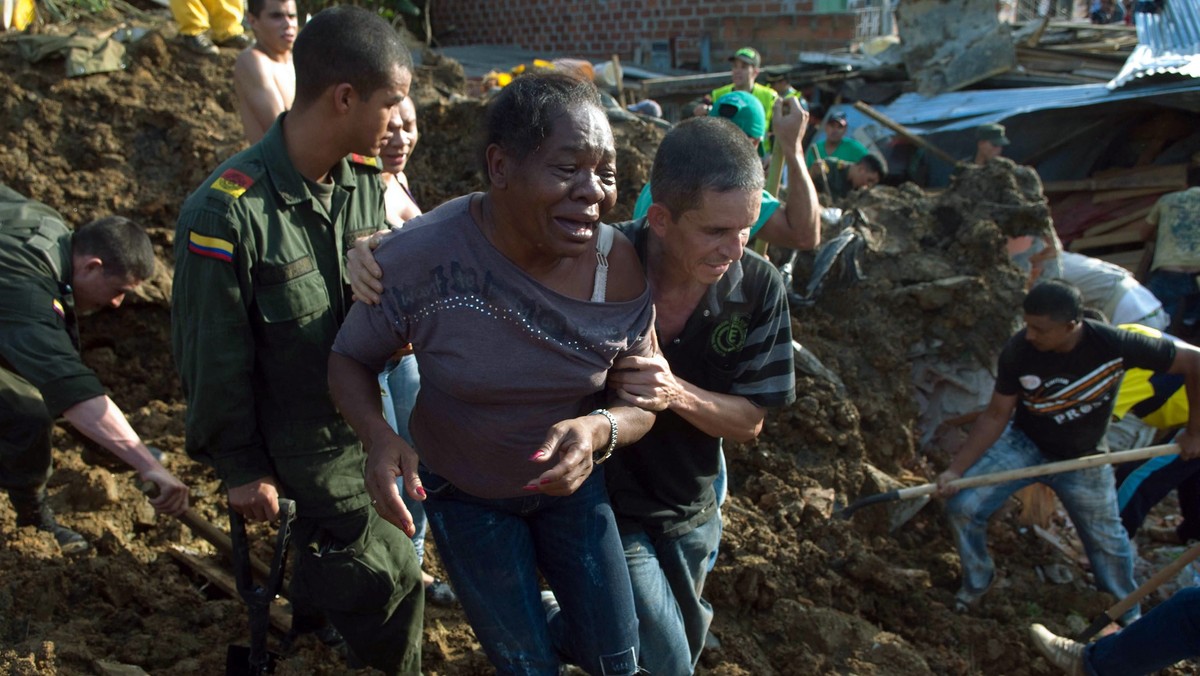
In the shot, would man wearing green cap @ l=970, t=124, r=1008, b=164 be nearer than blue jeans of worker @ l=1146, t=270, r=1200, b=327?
No

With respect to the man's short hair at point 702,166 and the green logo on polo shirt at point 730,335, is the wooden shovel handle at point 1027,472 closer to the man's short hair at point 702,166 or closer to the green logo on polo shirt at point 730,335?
the green logo on polo shirt at point 730,335

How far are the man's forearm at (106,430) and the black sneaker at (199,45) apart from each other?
4.47m

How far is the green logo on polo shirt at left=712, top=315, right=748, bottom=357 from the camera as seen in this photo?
2.75m

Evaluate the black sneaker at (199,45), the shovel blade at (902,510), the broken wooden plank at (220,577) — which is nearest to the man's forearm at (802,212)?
the shovel blade at (902,510)

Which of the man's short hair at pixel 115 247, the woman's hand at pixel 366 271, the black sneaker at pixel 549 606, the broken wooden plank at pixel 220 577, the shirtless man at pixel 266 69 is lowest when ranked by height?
the broken wooden plank at pixel 220 577

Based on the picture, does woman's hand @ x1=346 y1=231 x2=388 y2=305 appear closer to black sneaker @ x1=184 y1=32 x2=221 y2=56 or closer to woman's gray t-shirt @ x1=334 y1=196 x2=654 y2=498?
woman's gray t-shirt @ x1=334 y1=196 x2=654 y2=498

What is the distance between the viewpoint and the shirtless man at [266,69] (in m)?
4.56

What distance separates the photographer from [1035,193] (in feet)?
23.1

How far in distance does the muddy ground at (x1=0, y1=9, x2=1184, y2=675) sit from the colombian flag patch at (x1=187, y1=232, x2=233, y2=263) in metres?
1.45

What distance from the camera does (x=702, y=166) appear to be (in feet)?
8.57

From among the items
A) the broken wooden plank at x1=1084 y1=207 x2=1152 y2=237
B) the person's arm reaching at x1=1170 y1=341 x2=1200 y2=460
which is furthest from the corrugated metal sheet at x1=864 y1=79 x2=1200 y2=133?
the person's arm reaching at x1=1170 y1=341 x2=1200 y2=460

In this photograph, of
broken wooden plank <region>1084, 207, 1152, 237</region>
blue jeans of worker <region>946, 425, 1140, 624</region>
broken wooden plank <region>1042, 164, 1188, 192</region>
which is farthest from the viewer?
broken wooden plank <region>1042, 164, 1188, 192</region>

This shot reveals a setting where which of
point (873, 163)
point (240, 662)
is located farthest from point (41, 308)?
point (873, 163)

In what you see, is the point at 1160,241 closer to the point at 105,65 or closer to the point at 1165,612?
the point at 1165,612
